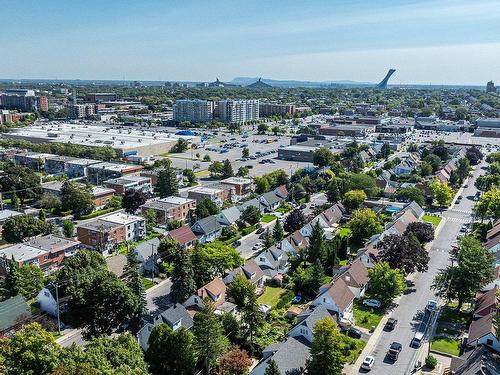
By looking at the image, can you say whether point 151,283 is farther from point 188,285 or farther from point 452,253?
point 452,253

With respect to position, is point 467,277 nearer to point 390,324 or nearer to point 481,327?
point 481,327

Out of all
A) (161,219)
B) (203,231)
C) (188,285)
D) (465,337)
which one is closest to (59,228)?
(161,219)

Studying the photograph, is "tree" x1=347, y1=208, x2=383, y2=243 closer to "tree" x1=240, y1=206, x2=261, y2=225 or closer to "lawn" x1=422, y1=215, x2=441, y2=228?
"tree" x1=240, y1=206, x2=261, y2=225

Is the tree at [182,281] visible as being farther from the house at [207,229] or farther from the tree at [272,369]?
the house at [207,229]

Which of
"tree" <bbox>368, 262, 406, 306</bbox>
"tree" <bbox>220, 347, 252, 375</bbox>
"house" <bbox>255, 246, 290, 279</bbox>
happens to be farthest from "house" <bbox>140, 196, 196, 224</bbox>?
"tree" <bbox>220, 347, 252, 375</bbox>

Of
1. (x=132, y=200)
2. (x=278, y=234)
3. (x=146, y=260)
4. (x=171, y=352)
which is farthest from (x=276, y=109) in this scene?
(x=171, y=352)

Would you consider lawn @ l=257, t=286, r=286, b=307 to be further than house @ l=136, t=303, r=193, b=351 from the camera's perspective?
Yes
